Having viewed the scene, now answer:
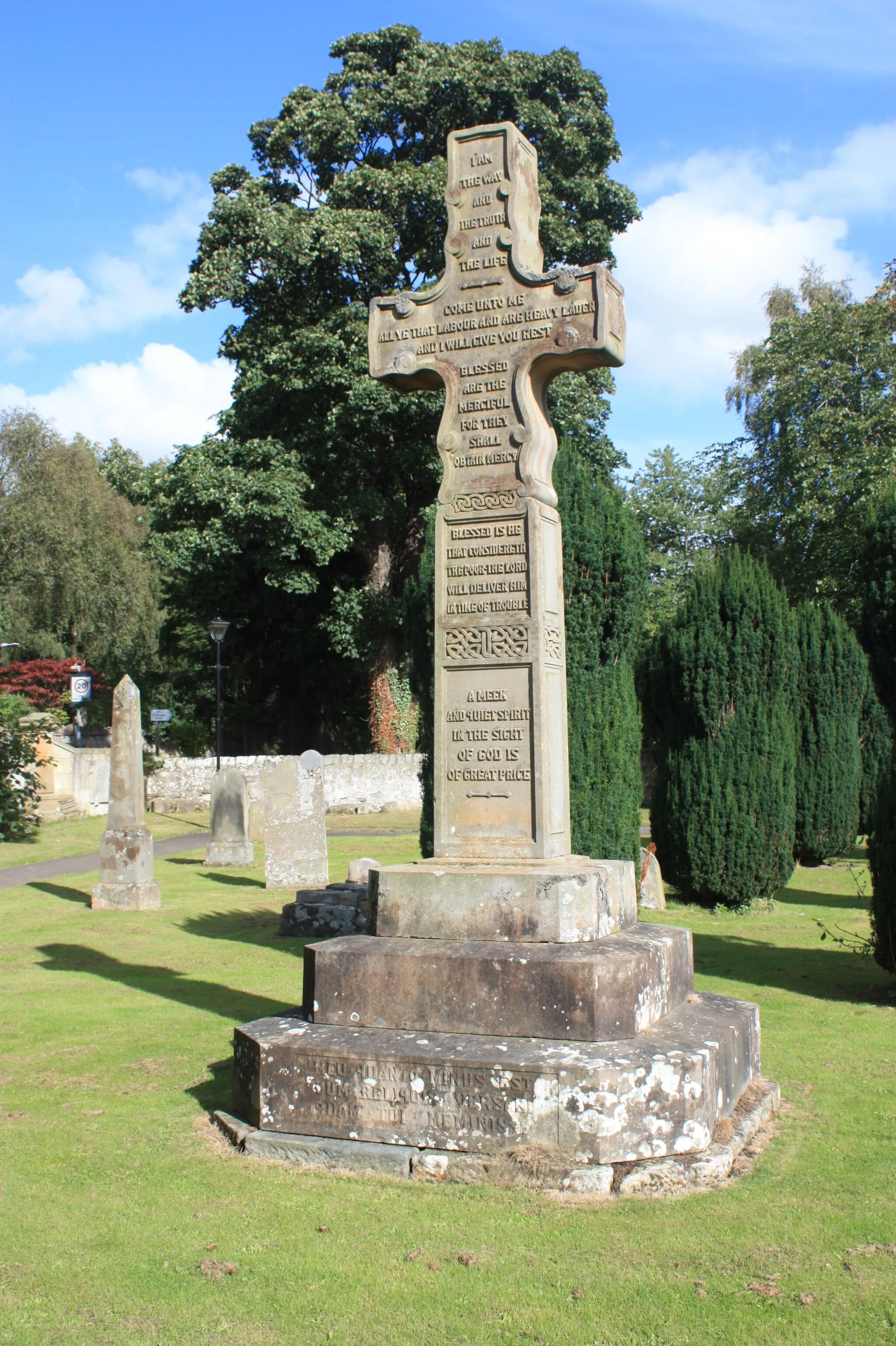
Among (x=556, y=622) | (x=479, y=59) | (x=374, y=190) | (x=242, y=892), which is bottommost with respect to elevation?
(x=242, y=892)

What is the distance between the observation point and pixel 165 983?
8.71 meters

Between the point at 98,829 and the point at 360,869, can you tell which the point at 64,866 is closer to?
the point at 98,829

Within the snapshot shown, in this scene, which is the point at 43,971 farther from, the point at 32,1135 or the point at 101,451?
the point at 101,451

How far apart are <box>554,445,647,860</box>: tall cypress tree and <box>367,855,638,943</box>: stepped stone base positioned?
6.00 m

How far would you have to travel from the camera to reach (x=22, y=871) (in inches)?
684

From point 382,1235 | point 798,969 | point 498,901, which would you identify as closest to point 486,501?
point 498,901

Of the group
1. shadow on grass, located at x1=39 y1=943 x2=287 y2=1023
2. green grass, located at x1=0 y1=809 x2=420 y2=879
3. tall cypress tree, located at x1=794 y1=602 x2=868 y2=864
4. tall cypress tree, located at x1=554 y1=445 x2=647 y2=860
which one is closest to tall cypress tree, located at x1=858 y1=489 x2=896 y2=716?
tall cypress tree, located at x1=554 y1=445 x2=647 y2=860

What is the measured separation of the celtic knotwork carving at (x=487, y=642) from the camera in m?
5.43

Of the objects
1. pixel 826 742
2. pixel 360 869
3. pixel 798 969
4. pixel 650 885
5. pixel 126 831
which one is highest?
pixel 826 742

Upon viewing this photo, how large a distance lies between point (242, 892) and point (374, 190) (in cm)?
1878

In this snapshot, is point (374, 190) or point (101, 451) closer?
point (374, 190)

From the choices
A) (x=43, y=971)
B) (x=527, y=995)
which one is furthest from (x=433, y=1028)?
(x=43, y=971)

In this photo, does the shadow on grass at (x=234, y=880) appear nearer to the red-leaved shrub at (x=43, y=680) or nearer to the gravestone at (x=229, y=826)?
the gravestone at (x=229, y=826)

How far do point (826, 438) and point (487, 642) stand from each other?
28.6 m
